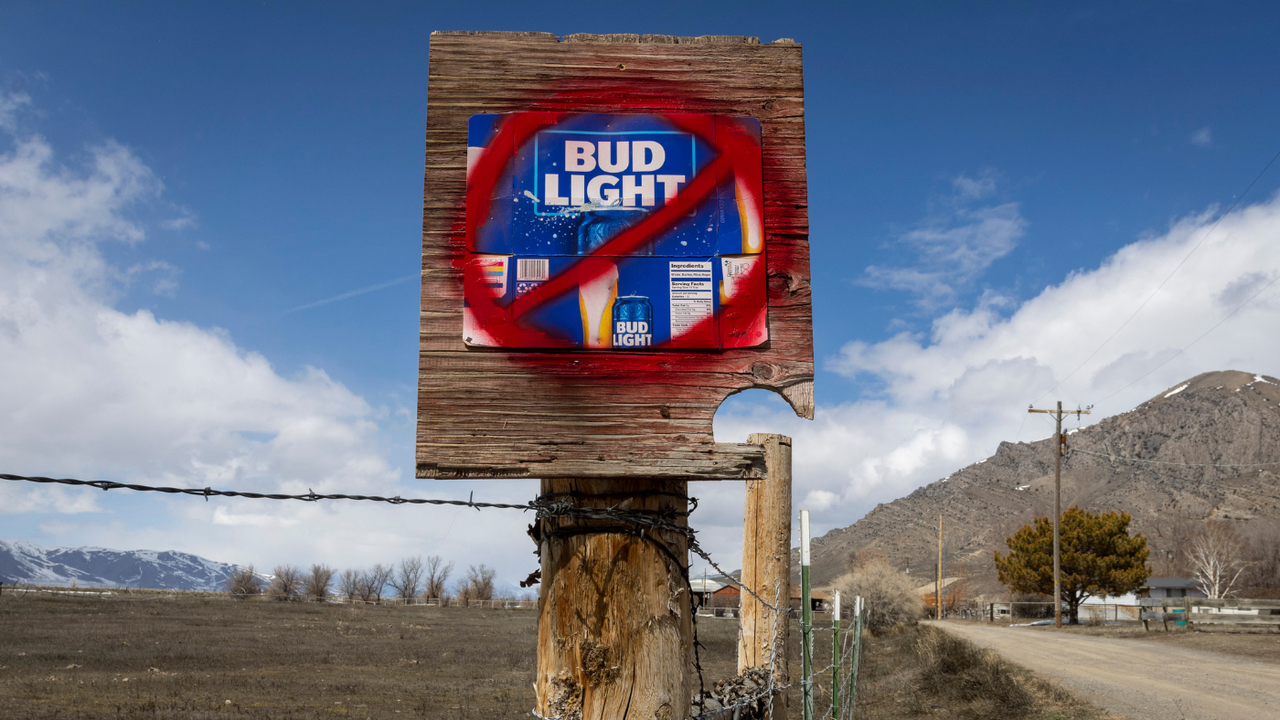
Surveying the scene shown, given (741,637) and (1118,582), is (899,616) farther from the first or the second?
(741,637)

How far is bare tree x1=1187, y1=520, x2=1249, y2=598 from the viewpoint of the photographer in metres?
60.9

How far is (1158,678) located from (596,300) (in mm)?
16174

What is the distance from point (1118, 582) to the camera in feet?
140

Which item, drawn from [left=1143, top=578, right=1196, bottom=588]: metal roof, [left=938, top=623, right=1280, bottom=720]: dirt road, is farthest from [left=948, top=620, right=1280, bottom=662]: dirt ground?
[left=1143, top=578, right=1196, bottom=588]: metal roof

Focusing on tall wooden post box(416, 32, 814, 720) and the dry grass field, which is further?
the dry grass field

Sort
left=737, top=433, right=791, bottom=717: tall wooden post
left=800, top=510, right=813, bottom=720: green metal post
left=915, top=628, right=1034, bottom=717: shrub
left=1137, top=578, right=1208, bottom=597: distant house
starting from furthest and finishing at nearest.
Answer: left=1137, top=578, right=1208, bottom=597: distant house < left=915, top=628, right=1034, bottom=717: shrub < left=737, top=433, right=791, bottom=717: tall wooden post < left=800, top=510, right=813, bottom=720: green metal post

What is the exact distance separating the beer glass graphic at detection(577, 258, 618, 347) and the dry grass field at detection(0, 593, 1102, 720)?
1014 centimetres

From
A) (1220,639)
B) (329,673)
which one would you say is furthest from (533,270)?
(1220,639)

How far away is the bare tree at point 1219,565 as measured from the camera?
2398 inches

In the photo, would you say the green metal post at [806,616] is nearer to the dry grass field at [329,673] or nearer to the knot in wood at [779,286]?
the knot in wood at [779,286]

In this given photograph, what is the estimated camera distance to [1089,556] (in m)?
42.7

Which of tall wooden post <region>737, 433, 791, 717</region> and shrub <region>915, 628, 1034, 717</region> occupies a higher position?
tall wooden post <region>737, 433, 791, 717</region>

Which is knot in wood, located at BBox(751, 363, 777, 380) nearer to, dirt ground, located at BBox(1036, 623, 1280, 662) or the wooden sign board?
the wooden sign board

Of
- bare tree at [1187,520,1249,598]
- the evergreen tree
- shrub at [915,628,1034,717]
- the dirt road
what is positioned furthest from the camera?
bare tree at [1187,520,1249,598]
